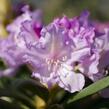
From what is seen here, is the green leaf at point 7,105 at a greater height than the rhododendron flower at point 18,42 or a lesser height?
lesser

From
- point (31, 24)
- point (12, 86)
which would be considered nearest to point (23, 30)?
point (31, 24)

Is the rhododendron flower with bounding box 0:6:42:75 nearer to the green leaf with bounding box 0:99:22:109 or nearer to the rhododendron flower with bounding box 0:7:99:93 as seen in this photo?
the rhododendron flower with bounding box 0:7:99:93

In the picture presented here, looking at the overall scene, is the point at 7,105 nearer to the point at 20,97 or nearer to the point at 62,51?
the point at 20,97

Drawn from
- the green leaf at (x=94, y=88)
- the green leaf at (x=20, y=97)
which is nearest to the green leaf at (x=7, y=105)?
the green leaf at (x=20, y=97)

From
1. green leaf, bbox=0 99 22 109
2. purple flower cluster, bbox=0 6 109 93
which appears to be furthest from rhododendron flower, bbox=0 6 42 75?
green leaf, bbox=0 99 22 109

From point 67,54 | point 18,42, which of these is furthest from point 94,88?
point 18,42

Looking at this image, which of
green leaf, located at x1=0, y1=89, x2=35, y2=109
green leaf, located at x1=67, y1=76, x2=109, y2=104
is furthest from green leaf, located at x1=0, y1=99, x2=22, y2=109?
green leaf, located at x1=67, y1=76, x2=109, y2=104

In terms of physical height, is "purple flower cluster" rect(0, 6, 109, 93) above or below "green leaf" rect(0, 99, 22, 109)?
above

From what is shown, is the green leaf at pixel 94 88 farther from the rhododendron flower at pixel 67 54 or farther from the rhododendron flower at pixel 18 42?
→ the rhododendron flower at pixel 18 42
